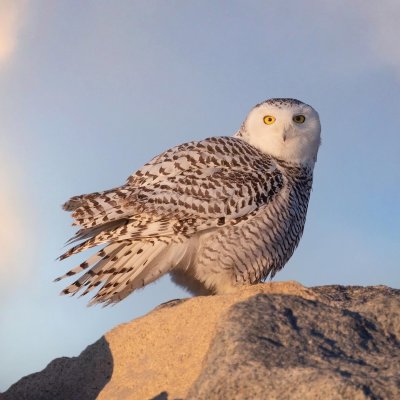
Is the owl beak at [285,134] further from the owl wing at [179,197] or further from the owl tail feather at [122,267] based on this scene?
the owl tail feather at [122,267]

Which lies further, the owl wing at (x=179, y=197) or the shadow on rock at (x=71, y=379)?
the owl wing at (x=179, y=197)

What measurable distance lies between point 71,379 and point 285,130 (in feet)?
11.1

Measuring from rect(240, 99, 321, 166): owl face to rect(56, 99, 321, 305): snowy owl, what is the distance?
42 centimetres

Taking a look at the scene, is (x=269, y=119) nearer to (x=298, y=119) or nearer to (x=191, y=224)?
(x=298, y=119)

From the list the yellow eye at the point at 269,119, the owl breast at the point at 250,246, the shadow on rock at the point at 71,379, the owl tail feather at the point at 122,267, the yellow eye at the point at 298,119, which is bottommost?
the shadow on rock at the point at 71,379

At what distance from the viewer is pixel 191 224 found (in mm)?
7008

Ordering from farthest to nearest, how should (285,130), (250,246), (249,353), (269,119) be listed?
(269,119)
(285,130)
(250,246)
(249,353)

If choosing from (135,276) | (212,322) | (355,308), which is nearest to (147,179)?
(135,276)

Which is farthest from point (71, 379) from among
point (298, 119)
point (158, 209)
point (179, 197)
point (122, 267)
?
point (298, 119)

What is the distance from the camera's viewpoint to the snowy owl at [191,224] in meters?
7.02

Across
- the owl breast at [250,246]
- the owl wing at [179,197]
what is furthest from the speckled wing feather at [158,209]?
the owl breast at [250,246]

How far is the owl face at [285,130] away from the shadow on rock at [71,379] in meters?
2.80

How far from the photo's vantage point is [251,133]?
8.15m

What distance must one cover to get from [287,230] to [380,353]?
2822 millimetres
